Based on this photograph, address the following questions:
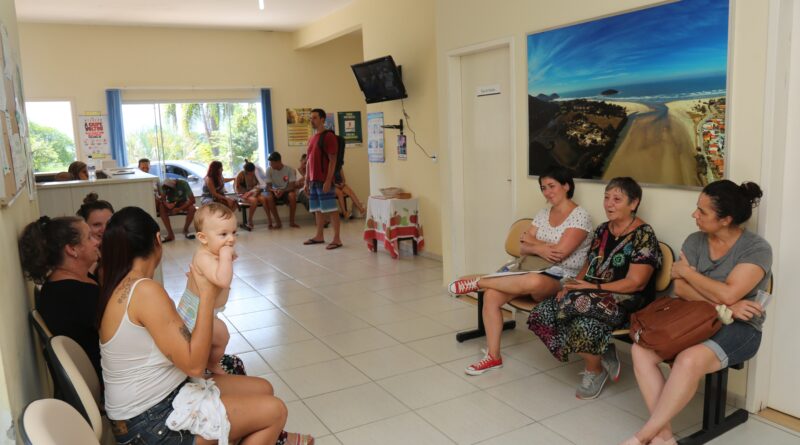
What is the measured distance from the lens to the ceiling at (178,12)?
743 cm

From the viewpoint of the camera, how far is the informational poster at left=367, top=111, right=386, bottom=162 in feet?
24.8

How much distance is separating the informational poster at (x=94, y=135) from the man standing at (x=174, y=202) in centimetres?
98

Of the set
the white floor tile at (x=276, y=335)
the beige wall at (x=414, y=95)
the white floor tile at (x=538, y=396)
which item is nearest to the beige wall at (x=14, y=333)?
the white floor tile at (x=276, y=335)

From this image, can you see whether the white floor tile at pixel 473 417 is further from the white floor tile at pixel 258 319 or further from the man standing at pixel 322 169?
the man standing at pixel 322 169

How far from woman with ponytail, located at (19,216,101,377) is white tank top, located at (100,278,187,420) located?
0.38 meters

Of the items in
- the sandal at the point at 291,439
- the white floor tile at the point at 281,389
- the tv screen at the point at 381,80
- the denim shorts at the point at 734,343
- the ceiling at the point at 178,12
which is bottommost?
the white floor tile at the point at 281,389

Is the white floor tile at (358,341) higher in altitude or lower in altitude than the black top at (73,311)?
lower

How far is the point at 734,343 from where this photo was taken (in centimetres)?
260

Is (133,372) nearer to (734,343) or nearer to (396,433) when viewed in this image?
(396,433)

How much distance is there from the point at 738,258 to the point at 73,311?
8.92ft

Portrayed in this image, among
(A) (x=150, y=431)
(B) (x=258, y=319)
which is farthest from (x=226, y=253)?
(B) (x=258, y=319)

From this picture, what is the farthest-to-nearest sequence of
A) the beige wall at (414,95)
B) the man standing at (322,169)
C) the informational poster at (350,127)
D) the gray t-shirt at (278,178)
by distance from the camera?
the informational poster at (350,127) < the gray t-shirt at (278,178) < the man standing at (322,169) < the beige wall at (414,95)

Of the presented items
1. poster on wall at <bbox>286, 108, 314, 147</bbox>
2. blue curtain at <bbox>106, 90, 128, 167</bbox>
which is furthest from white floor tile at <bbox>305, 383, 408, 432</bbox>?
poster on wall at <bbox>286, 108, 314, 147</bbox>

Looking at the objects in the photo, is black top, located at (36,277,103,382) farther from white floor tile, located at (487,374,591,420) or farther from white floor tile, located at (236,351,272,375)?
white floor tile, located at (487,374,591,420)
